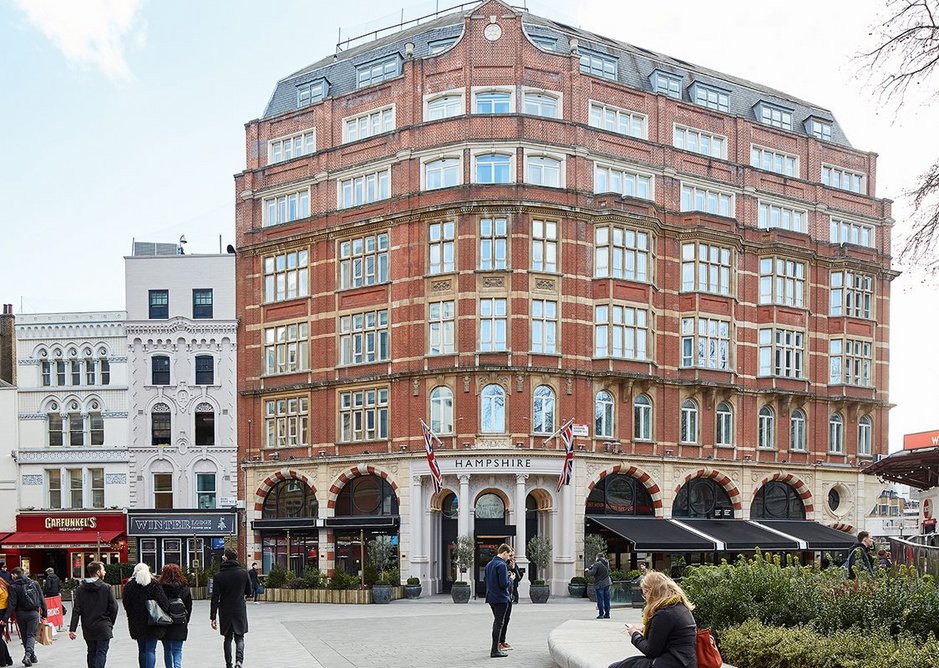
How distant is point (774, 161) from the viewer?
52.9 metres

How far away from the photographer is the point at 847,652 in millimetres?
13852

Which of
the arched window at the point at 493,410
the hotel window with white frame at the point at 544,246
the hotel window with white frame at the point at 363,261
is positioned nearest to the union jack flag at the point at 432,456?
the arched window at the point at 493,410

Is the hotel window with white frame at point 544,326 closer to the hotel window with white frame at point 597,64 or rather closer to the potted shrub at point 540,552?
the potted shrub at point 540,552

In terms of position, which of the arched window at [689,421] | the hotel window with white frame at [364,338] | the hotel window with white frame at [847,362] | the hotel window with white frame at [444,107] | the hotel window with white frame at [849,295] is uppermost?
the hotel window with white frame at [444,107]

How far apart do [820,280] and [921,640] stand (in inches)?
1617

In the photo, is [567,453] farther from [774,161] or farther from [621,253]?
[774,161]

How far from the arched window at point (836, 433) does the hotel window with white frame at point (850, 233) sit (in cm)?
804

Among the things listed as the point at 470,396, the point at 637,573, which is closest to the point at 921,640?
the point at 637,573

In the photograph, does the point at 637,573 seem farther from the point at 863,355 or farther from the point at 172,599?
the point at 172,599

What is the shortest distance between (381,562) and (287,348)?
11275 mm

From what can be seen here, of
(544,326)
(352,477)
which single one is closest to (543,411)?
(544,326)

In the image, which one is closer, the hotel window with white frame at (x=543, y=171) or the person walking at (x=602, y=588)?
the person walking at (x=602, y=588)

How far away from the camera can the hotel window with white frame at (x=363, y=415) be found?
4681 centimetres

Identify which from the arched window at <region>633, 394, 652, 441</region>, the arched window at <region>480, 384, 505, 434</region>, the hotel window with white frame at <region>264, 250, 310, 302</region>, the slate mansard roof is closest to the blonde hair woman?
the arched window at <region>480, 384, 505, 434</region>
